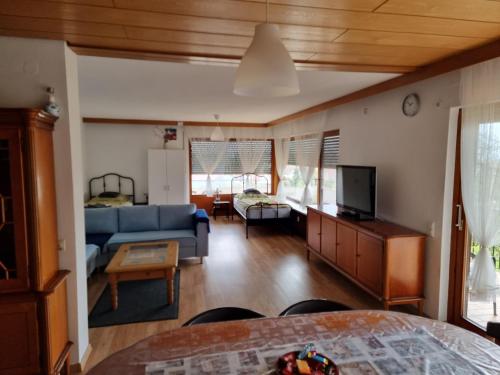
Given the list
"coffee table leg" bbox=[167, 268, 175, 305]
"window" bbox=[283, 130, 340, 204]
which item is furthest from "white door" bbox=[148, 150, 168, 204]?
"coffee table leg" bbox=[167, 268, 175, 305]

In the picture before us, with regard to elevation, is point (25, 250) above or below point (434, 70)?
below

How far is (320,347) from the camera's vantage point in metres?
1.49

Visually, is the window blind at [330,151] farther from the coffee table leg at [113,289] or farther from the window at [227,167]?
the coffee table leg at [113,289]

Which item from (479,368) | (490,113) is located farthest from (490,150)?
(479,368)

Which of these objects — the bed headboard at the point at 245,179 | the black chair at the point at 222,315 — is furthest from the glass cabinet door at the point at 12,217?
the bed headboard at the point at 245,179

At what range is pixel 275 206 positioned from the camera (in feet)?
21.3

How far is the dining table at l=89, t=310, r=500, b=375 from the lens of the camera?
4.38 ft

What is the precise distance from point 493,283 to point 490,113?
1.36 m

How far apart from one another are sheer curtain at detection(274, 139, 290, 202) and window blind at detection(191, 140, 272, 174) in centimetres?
47

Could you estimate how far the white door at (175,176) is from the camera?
25.1 ft

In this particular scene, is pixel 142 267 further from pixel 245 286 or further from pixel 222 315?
pixel 222 315

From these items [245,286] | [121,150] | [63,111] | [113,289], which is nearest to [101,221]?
[113,289]

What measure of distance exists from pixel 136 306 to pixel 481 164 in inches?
140

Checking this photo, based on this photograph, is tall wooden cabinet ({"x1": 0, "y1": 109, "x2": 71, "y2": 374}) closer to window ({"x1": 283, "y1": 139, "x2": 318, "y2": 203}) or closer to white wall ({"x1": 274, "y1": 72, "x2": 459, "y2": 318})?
white wall ({"x1": 274, "y1": 72, "x2": 459, "y2": 318})
